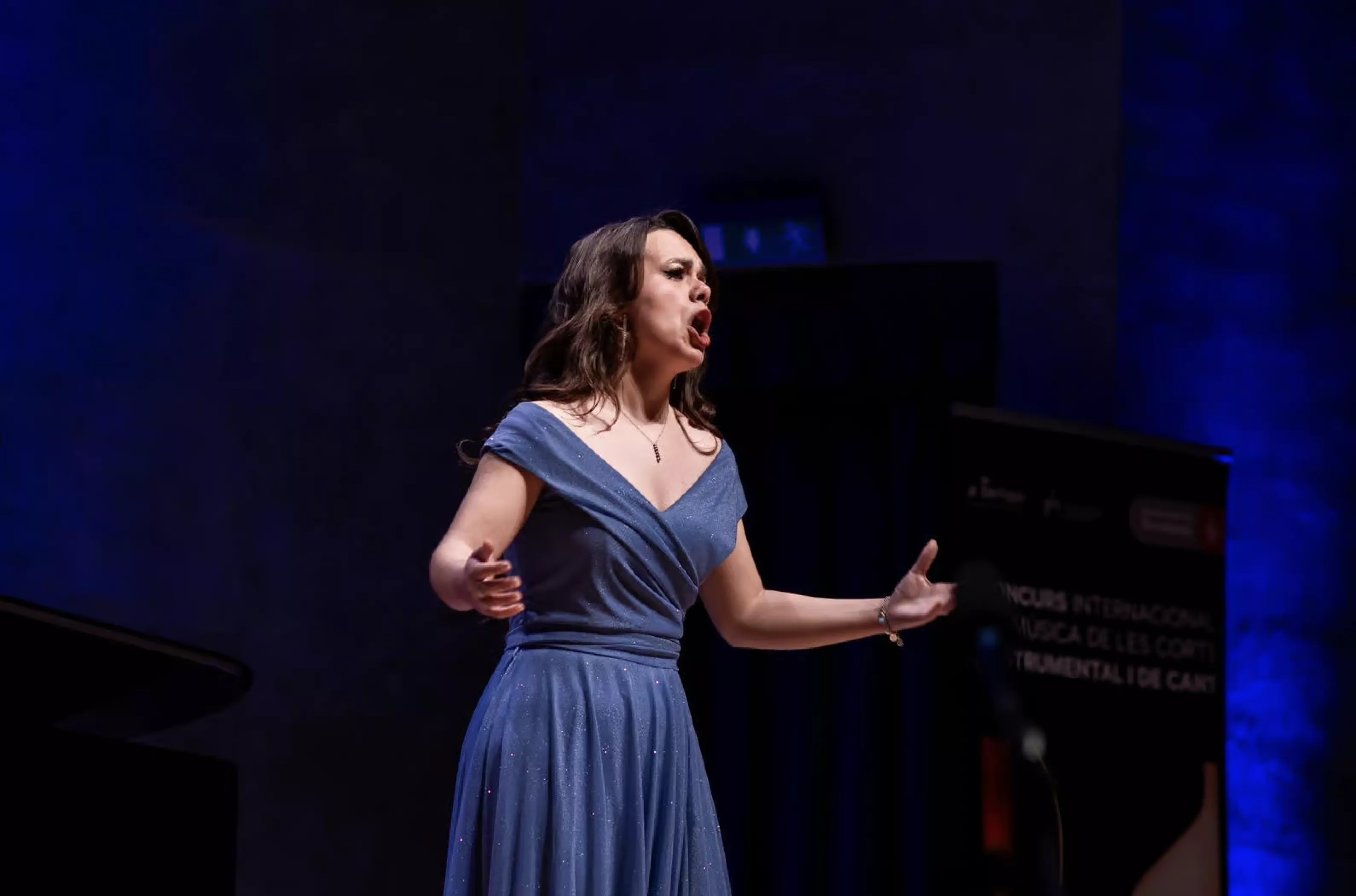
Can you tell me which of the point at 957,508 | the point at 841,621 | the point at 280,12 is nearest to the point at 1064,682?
the point at 957,508

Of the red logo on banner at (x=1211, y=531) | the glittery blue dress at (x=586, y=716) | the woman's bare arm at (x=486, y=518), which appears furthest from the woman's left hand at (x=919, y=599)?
the red logo on banner at (x=1211, y=531)

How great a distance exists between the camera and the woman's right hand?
1947mm

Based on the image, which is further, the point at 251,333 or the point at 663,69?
the point at 663,69

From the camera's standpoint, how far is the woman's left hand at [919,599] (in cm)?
238

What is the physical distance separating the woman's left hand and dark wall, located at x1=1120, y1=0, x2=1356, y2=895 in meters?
3.17

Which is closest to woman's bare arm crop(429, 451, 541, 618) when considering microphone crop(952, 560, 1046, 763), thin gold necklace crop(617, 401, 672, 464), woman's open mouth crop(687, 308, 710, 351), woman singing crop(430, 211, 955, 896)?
woman singing crop(430, 211, 955, 896)

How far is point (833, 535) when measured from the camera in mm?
5461

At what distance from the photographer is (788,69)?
18.9 feet

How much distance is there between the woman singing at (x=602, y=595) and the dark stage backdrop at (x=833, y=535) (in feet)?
9.50

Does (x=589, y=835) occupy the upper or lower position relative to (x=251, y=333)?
lower

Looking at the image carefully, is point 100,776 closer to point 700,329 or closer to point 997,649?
point 700,329

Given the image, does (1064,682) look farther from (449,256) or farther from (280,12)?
(280,12)

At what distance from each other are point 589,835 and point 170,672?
136cm

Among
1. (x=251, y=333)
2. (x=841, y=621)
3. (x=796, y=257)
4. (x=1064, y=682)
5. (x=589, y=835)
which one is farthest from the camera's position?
(x=796, y=257)
